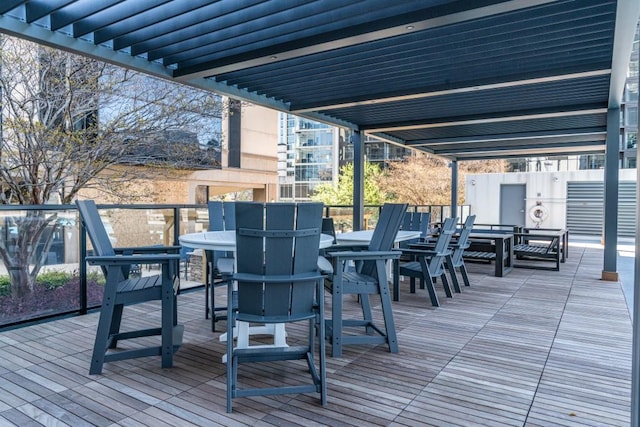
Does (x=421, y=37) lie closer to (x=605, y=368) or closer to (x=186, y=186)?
(x=605, y=368)

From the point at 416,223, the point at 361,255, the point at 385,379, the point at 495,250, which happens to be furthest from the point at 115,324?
the point at 495,250

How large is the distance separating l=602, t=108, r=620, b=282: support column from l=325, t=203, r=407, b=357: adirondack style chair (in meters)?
4.82

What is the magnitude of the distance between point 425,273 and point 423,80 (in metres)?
2.34

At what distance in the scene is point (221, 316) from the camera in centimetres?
397

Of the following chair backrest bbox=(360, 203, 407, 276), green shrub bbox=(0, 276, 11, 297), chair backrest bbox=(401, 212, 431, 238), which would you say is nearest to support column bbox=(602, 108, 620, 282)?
chair backrest bbox=(401, 212, 431, 238)

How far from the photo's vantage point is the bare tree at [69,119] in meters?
6.28

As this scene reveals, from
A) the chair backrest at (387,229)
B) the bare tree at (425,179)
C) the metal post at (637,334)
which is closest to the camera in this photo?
the metal post at (637,334)

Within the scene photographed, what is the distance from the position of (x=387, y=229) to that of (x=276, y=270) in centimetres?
125

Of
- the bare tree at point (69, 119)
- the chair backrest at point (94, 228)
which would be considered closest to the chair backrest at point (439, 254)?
the chair backrest at point (94, 228)

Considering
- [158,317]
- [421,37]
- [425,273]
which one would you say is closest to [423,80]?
[421,37]

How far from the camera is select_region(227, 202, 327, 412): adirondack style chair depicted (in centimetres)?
238

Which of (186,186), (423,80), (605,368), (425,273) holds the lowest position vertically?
(605,368)

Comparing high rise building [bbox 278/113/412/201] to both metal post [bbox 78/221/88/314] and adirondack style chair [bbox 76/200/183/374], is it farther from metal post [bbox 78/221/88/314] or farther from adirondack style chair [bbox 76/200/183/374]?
adirondack style chair [bbox 76/200/183/374]

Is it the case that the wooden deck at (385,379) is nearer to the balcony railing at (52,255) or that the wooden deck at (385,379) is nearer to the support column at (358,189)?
the balcony railing at (52,255)
